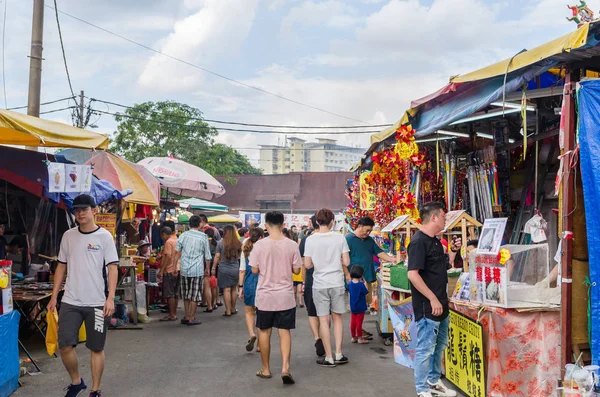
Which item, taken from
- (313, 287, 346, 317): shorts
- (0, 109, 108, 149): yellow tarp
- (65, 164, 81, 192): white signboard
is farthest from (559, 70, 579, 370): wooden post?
(65, 164, 81, 192): white signboard

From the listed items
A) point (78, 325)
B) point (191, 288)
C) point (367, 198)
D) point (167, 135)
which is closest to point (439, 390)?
point (78, 325)

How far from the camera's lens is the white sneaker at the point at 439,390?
18.7ft

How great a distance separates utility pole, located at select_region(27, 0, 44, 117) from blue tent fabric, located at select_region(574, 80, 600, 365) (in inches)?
395

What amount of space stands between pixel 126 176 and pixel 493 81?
28.8ft

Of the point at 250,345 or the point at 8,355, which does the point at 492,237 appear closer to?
the point at 250,345

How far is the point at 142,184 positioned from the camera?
12547 millimetres

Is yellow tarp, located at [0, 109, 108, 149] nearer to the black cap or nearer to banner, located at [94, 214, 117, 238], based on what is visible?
the black cap

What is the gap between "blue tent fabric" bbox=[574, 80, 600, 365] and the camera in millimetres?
4543

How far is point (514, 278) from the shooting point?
5.82m

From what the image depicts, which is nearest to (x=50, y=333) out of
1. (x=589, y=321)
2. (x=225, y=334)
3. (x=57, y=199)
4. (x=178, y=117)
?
(x=57, y=199)

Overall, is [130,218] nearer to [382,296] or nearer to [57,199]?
[57,199]

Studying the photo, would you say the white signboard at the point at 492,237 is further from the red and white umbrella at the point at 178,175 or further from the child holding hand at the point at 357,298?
the red and white umbrella at the point at 178,175

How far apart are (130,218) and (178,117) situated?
2122cm

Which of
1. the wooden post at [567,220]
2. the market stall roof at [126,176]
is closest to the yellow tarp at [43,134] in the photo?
the market stall roof at [126,176]
